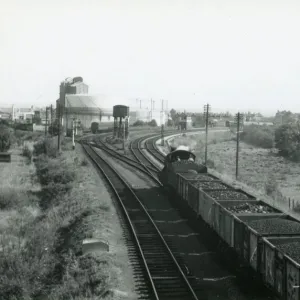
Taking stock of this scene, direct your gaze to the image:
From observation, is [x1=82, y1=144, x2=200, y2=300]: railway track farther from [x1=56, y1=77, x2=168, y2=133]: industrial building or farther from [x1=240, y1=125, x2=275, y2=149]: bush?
[x1=56, y1=77, x2=168, y2=133]: industrial building

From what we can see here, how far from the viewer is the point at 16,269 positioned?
45.2 feet

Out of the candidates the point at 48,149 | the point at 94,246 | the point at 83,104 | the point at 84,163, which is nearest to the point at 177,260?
the point at 94,246

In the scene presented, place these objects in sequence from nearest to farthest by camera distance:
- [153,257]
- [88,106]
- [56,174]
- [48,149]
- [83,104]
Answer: [153,257]
[56,174]
[48,149]
[83,104]
[88,106]

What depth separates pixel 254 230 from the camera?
39.9ft

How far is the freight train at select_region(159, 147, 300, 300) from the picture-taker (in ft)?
34.0

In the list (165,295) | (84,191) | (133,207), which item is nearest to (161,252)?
(165,295)

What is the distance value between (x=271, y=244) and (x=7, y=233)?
1336 cm

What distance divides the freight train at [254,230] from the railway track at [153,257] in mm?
2021

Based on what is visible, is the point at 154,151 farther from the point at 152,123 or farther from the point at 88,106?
the point at 152,123

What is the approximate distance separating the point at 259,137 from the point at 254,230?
68583 millimetres

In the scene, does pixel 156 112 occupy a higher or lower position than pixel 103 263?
higher

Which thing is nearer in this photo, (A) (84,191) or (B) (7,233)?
(B) (7,233)

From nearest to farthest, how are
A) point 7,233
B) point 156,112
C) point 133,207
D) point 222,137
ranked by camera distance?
point 7,233, point 133,207, point 222,137, point 156,112

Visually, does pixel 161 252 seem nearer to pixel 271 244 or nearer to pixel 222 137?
pixel 271 244
